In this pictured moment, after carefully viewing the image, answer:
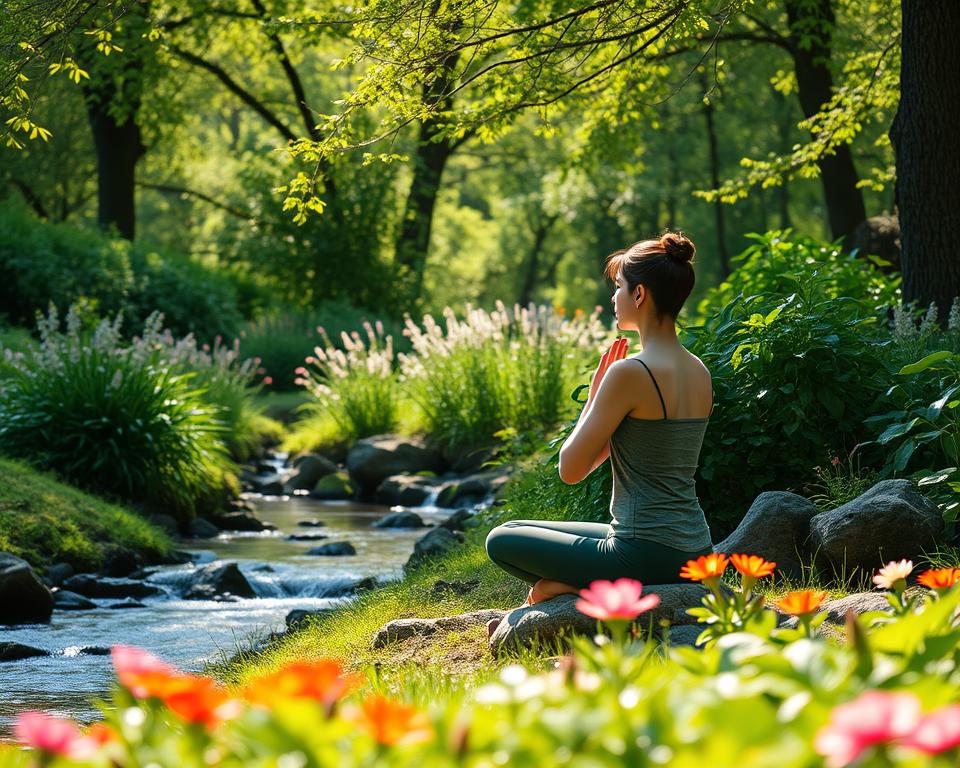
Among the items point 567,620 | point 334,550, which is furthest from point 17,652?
point 334,550

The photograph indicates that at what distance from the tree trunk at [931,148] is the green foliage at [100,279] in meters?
12.3

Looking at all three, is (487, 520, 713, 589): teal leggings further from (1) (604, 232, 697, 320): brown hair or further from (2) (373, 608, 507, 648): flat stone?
(1) (604, 232, 697, 320): brown hair

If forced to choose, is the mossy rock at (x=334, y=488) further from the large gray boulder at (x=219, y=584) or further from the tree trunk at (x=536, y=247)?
the tree trunk at (x=536, y=247)

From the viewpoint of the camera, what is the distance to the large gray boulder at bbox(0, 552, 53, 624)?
23.9 ft

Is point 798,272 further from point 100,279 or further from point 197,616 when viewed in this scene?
point 100,279

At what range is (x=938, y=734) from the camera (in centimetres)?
143

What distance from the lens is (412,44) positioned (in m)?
6.59

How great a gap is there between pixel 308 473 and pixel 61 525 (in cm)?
568

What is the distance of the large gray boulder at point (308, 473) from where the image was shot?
571 inches

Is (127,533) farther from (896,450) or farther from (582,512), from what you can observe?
(896,450)

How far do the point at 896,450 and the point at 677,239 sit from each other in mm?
2376

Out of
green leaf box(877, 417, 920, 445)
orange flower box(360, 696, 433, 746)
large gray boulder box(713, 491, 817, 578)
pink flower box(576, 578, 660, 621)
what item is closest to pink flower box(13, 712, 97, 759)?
orange flower box(360, 696, 433, 746)

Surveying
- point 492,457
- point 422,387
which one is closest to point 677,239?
point 492,457

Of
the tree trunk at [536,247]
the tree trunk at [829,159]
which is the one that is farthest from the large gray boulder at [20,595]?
the tree trunk at [536,247]
